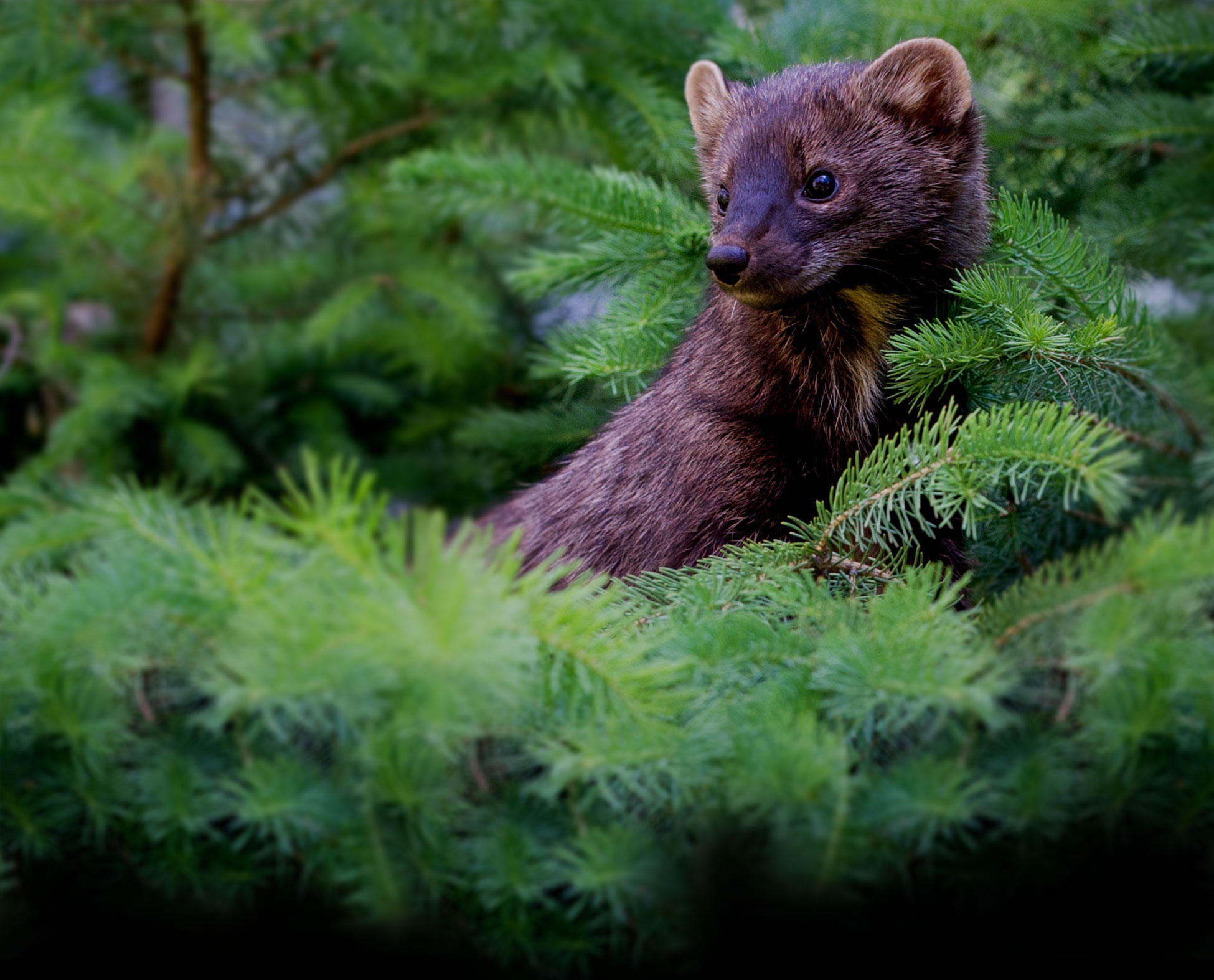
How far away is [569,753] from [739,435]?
4.48 ft

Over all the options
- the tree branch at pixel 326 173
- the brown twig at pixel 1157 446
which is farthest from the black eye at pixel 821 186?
the tree branch at pixel 326 173

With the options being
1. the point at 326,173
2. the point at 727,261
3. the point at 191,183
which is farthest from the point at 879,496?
the point at 191,183

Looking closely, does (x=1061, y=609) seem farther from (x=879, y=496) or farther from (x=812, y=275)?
(x=812, y=275)

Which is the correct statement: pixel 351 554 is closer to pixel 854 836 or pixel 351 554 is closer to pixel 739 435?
pixel 854 836

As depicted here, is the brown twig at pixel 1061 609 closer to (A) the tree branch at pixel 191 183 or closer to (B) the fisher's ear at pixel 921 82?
(B) the fisher's ear at pixel 921 82

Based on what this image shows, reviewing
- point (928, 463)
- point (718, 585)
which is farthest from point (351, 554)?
point (928, 463)

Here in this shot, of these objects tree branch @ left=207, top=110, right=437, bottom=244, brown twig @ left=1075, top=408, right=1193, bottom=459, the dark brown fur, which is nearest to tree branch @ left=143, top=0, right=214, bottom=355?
tree branch @ left=207, top=110, right=437, bottom=244

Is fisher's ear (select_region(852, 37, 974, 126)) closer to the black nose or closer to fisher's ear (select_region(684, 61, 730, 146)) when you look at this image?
→ fisher's ear (select_region(684, 61, 730, 146))

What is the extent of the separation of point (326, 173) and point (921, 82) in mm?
2965

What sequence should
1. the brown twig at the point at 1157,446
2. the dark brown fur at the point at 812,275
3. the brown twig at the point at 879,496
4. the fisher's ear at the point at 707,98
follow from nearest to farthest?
the brown twig at the point at 879,496 < the dark brown fur at the point at 812,275 < the fisher's ear at the point at 707,98 < the brown twig at the point at 1157,446

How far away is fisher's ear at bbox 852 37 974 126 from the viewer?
8.92ft

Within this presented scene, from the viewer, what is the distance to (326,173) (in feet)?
16.7

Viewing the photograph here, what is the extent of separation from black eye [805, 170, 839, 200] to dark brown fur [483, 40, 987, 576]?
0.01 meters

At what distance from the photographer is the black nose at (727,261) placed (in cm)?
247
